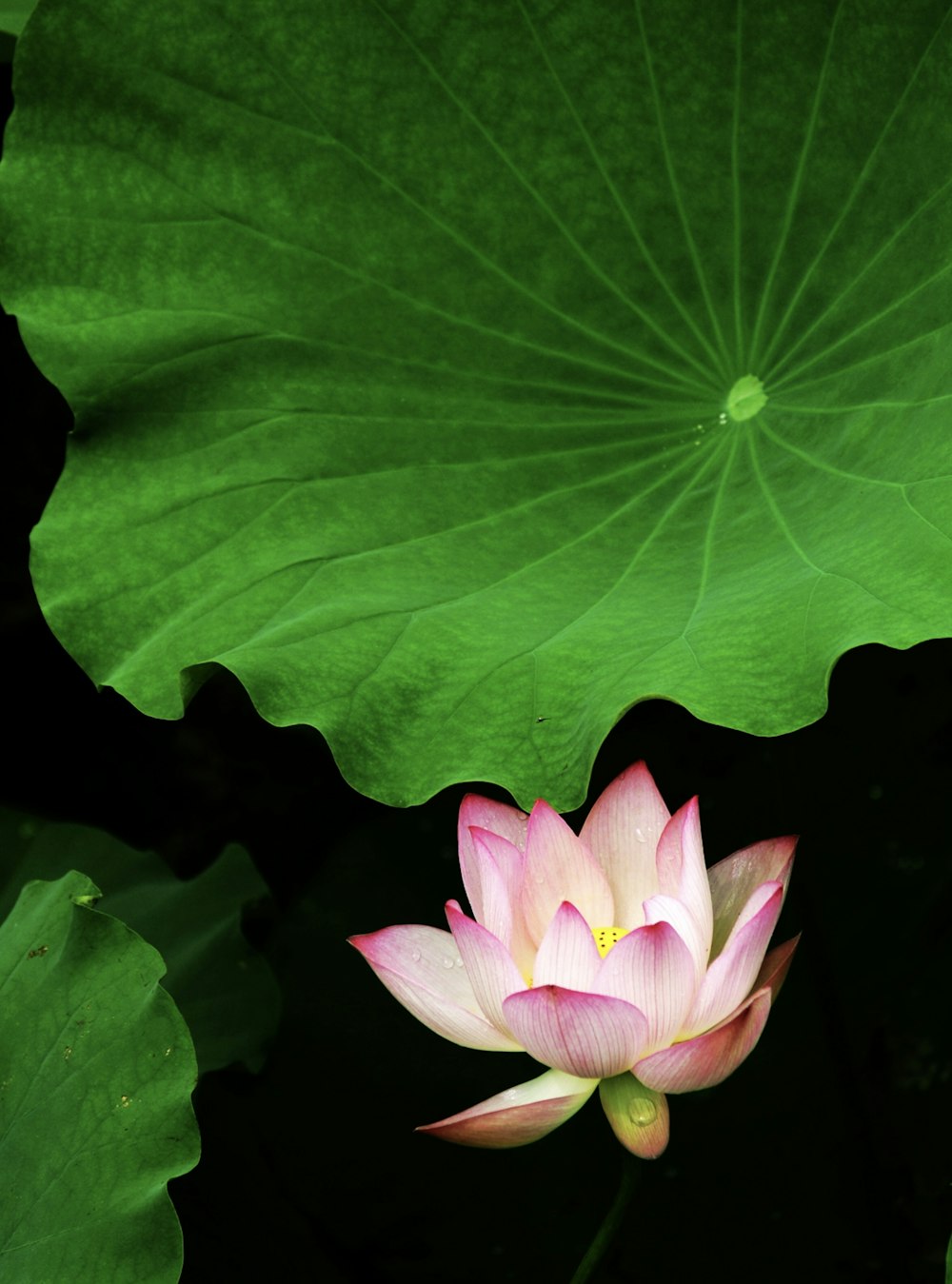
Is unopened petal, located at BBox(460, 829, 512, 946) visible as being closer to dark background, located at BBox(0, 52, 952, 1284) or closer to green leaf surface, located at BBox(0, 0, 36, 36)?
dark background, located at BBox(0, 52, 952, 1284)

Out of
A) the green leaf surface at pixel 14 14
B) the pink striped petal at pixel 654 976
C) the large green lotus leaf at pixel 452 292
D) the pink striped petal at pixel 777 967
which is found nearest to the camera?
the pink striped petal at pixel 654 976

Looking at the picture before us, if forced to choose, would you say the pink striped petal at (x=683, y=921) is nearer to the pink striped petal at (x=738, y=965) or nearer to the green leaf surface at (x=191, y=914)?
the pink striped petal at (x=738, y=965)

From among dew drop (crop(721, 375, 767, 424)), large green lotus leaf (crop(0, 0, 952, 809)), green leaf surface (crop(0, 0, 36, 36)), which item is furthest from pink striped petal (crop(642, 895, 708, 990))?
green leaf surface (crop(0, 0, 36, 36))

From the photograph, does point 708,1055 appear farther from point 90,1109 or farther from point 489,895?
point 90,1109

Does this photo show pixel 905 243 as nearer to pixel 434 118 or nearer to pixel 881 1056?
pixel 434 118

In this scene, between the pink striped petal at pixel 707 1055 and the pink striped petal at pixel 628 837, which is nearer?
the pink striped petal at pixel 707 1055

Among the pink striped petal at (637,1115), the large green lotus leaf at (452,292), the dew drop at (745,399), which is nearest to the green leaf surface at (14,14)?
the large green lotus leaf at (452,292)
